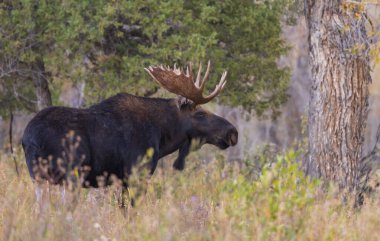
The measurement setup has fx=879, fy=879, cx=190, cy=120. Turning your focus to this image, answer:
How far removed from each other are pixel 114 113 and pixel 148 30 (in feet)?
14.2

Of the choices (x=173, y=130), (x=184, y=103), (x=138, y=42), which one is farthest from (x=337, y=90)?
(x=138, y=42)

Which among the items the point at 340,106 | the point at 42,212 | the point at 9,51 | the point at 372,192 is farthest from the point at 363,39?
the point at 9,51

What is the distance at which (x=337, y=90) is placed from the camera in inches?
419

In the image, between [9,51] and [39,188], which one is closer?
[39,188]

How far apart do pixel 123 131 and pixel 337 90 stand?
8.63 feet

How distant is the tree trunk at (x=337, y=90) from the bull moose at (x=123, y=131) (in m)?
1.25

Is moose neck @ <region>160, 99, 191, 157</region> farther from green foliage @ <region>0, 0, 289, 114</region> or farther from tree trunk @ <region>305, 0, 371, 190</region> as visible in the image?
green foliage @ <region>0, 0, 289, 114</region>

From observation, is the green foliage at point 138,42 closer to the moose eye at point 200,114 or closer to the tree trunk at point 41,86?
the tree trunk at point 41,86

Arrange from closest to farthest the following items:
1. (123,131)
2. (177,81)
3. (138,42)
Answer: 1. (123,131)
2. (177,81)
3. (138,42)

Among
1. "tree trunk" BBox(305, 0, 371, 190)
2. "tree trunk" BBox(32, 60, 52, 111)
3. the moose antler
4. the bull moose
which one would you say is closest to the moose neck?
the bull moose

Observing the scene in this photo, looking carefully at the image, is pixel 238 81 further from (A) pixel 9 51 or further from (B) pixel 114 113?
(B) pixel 114 113

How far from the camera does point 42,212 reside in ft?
23.4

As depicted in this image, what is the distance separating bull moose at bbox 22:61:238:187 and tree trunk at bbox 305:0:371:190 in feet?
4.11

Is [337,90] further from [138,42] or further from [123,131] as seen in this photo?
[138,42]
